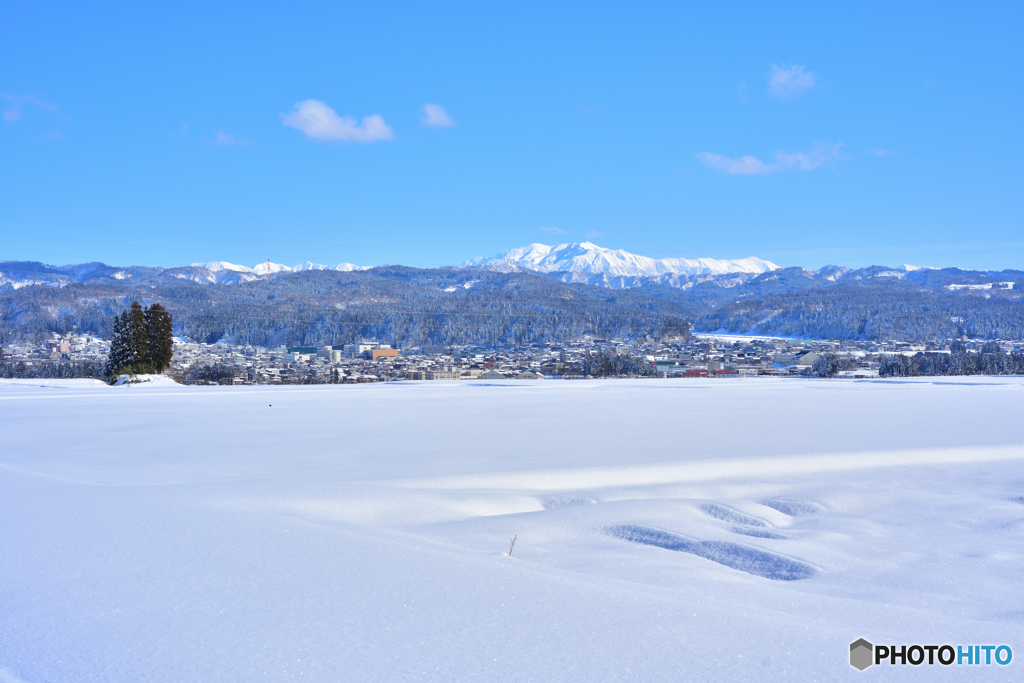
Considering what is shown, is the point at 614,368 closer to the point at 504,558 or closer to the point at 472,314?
the point at 504,558

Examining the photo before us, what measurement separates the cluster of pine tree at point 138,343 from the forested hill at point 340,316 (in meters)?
31.5

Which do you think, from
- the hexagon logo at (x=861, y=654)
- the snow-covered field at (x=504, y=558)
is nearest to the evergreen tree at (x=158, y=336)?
the snow-covered field at (x=504, y=558)

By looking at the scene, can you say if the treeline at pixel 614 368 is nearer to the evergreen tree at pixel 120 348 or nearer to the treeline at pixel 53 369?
the evergreen tree at pixel 120 348

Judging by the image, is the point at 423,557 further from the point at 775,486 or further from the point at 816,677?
the point at 775,486

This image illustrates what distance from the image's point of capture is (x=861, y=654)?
2041 millimetres

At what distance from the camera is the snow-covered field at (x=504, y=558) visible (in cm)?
197

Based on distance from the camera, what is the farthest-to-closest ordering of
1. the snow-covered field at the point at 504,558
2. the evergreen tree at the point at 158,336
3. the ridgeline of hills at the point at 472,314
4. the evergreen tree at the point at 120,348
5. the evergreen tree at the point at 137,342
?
1. the ridgeline of hills at the point at 472,314
2. the evergreen tree at the point at 158,336
3. the evergreen tree at the point at 120,348
4. the evergreen tree at the point at 137,342
5. the snow-covered field at the point at 504,558

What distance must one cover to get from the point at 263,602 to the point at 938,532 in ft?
12.5

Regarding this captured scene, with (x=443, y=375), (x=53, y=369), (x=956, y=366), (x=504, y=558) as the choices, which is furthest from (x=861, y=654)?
(x=53, y=369)

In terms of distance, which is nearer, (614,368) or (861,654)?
(861,654)

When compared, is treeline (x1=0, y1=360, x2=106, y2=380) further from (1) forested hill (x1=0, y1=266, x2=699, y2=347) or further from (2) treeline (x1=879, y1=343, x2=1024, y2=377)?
(2) treeline (x1=879, y1=343, x2=1024, y2=377)

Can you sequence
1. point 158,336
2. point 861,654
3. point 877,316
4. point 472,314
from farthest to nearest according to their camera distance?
point 877,316
point 472,314
point 158,336
point 861,654

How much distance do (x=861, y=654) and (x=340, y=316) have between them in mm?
82478

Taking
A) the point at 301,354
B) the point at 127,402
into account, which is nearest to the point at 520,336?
the point at 301,354
